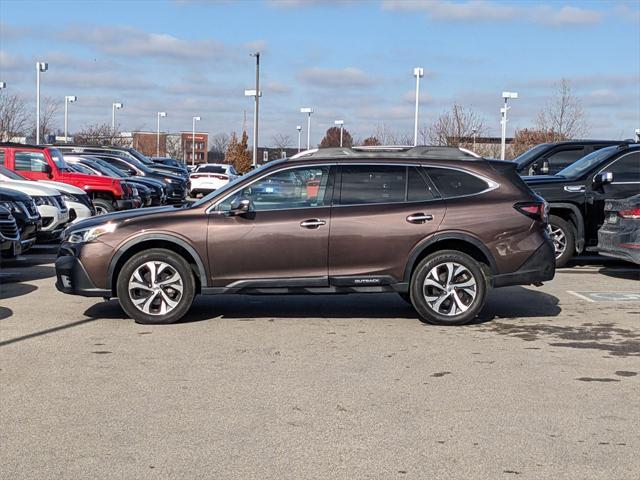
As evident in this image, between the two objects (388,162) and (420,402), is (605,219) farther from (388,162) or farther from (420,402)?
(420,402)

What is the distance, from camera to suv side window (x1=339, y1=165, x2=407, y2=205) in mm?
8570

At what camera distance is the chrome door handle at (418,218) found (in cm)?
845

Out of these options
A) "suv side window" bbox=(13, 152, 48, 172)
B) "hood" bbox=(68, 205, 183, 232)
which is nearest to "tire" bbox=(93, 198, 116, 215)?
"suv side window" bbox=(13, 152, 48, 172)

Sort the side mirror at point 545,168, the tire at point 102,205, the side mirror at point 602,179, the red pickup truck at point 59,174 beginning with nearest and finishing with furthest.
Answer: the side mirror at point 602,179 → the side mirror at point 545,168 → the red pickup truck at point 59,174 → the tire at point 102,205

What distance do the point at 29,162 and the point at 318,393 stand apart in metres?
14.5

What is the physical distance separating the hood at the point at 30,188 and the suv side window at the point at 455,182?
8.74m

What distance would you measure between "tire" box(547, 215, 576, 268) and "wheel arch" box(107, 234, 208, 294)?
633cm

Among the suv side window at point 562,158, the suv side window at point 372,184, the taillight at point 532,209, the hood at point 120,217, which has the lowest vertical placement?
the hood at point 120,217

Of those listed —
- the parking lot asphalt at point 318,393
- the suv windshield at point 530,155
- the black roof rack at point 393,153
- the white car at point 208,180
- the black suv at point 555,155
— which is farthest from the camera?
the white car at point 208,180

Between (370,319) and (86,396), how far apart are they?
3748 mm

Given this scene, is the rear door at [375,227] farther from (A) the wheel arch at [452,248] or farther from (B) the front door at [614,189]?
(B) the front door at [614,189]

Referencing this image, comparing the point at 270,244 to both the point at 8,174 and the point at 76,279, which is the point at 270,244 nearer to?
the point at 76,279

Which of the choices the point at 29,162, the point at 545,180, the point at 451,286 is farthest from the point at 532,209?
the point at 29,162

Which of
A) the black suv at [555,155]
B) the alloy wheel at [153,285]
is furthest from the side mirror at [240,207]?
the black suv at [555,155]
